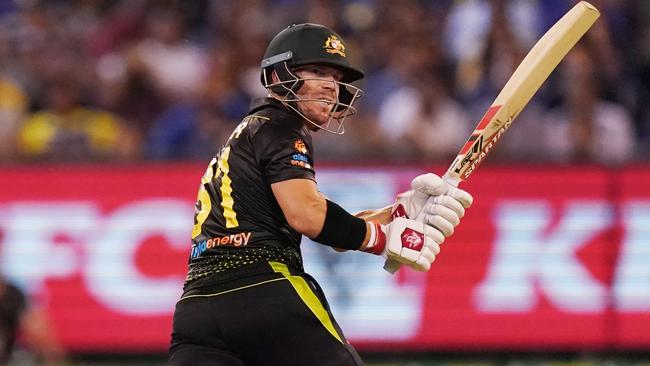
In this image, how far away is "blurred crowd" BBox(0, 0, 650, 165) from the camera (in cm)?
1033

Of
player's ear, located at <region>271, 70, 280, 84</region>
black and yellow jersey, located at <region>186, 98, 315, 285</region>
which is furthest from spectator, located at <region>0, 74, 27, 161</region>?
black and yellow jersey, located at <region>186, 98, 315, 285</region>

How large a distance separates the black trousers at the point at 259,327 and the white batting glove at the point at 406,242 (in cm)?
35

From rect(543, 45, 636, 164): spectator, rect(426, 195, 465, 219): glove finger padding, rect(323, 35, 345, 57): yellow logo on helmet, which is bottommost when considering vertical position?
rect(426, 195, 465, 219): glove finger padding

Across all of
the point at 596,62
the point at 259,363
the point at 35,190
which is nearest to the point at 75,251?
the point at 35,190

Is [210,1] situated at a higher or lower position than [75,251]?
higher

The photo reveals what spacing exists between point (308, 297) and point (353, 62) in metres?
5.81

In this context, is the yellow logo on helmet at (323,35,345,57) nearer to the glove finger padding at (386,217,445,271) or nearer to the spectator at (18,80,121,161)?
the glove finger padding at (386,217,445,271)

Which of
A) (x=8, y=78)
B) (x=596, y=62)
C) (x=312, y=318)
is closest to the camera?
(x=312, y=318)

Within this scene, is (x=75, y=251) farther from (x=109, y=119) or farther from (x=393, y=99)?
(x=393, y=99)

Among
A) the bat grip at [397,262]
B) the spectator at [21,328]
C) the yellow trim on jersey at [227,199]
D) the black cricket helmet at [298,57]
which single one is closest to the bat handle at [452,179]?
the bat grip at [397,262]

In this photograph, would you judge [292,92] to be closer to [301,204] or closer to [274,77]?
[274,77]

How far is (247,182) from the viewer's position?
5090 mm

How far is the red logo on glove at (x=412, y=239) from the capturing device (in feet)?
17.0

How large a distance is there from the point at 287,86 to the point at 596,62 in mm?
5899
